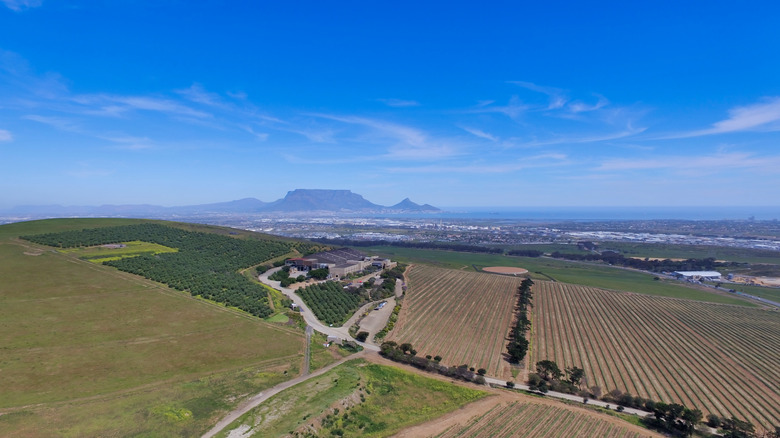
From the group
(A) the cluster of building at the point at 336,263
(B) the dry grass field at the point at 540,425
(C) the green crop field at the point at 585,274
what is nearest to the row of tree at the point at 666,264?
(C) the green crop field at the point at 585,274

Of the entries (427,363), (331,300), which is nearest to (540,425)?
(427,363)

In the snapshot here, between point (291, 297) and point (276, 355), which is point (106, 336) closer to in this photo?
point (276, 355)

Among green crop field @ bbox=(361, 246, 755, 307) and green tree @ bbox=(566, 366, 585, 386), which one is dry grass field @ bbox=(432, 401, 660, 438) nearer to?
green tree @ bbox=(566, 366, 585, 386)

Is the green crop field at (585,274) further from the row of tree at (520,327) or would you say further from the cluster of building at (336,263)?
Answer: the row of tree at (520,327)

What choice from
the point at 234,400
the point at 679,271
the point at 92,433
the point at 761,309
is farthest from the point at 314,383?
the point at 679,271

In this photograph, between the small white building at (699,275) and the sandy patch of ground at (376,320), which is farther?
the small white building at (699,275)

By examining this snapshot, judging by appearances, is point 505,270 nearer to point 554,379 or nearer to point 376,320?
point 376,320
